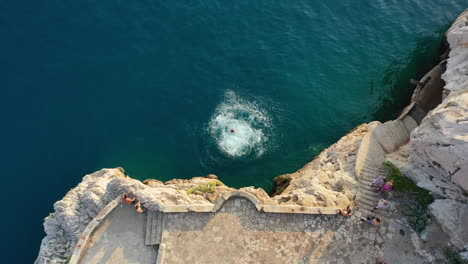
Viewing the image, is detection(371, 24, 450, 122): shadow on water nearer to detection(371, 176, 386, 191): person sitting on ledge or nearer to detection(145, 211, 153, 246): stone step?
detection(371, 176, 386, 191): person sitting on ledge

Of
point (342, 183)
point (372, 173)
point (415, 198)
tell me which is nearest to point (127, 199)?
Answer: point (342, 183)

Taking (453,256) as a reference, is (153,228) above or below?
below

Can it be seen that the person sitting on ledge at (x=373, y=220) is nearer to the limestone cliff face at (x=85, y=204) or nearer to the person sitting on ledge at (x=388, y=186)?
the person sitting on ledge at (x=388, y=186)

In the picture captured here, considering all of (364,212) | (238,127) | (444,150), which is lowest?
(238,127)

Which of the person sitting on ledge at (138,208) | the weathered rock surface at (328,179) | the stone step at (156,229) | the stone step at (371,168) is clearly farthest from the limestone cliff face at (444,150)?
the person sitting on ledge at (138,208)

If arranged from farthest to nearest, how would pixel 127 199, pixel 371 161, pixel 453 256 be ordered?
pixel 371 161, pixel 127 199, pixel 453 256

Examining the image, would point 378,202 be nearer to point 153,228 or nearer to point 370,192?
point 370,192
